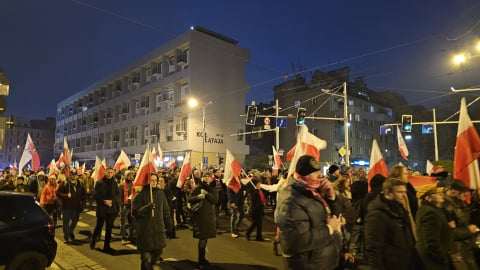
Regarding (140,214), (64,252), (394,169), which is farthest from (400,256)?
(64,252)

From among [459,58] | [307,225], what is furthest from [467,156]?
[459,58]

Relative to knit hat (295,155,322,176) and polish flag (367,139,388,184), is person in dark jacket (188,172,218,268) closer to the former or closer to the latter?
polish flag (367,139,388,184)

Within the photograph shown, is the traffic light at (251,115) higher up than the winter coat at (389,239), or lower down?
higher up

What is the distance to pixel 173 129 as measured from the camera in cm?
4156

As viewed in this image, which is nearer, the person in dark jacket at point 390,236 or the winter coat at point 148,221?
the person in dark jacket at point 390,236

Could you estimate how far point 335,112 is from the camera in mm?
50562

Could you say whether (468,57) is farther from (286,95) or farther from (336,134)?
(286,95)

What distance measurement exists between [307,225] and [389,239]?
112cm

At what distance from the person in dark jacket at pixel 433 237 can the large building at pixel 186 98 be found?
2995 centimetres

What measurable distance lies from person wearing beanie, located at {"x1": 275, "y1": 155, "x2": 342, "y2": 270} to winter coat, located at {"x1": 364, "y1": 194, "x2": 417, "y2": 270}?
1.79 feet

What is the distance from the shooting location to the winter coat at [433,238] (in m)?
4.08

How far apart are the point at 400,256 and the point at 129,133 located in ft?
160

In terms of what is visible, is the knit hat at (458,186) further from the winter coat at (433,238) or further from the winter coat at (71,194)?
the winter coat at (71,194)

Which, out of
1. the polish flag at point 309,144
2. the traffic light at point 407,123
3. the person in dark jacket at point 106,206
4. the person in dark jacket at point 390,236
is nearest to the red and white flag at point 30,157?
the person in dark jacket at point 106,206
